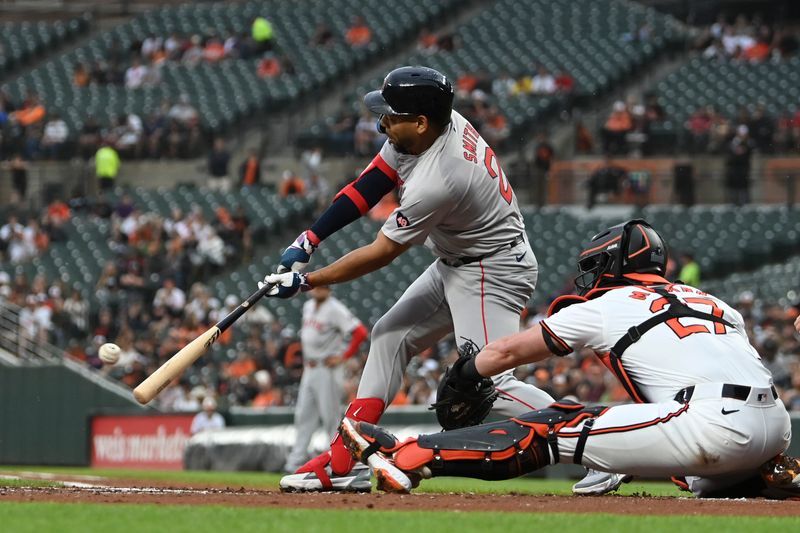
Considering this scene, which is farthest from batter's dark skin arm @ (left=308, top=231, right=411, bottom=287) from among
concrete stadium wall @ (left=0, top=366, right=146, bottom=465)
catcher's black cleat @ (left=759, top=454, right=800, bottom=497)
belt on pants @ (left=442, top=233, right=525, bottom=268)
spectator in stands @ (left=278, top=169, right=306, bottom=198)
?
spectator in stands @ (left=278, top=169, right=306, bottom=198)

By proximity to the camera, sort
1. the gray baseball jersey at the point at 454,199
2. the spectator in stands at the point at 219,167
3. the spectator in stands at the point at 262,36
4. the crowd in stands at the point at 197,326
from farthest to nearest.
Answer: the spectator in stands at the point at 262,36 → the spectator in stands at the point at 219,167 → the crowd in stands at the point at 197,326 → the gray baseball jersey at the point at 454,199

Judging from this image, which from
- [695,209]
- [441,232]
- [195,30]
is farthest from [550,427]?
[195,30]

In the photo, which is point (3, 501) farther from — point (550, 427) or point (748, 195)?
point (748, 195)

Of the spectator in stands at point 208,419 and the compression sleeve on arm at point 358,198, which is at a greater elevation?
the compression sleeve on arm at point 358,198

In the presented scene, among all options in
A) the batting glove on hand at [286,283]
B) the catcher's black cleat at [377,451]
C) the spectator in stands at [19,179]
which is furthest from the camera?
the spectator in stands at [19,179]

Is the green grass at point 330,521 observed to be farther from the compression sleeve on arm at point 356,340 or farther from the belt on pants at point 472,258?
the compression sleeve on arm at point 356,340

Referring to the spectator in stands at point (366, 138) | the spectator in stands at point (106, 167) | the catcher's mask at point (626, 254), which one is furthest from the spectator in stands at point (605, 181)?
the catcher's mask at point (626, 254)

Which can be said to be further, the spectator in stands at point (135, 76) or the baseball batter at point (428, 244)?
the spectator in stands at point (135, 76)
